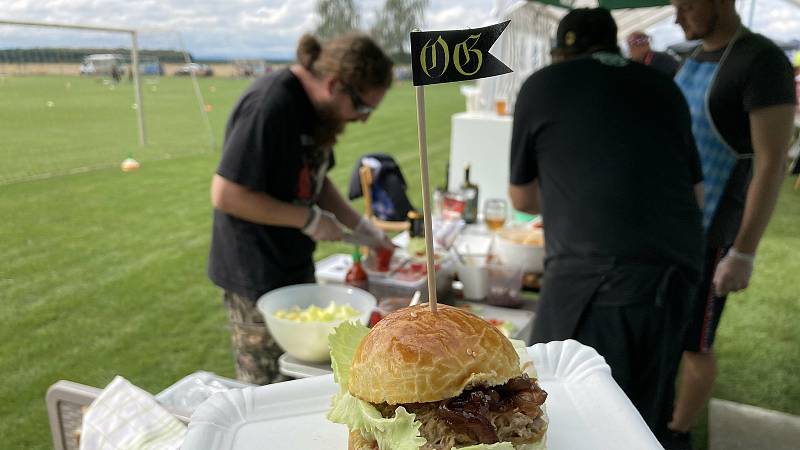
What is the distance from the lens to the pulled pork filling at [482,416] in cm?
110

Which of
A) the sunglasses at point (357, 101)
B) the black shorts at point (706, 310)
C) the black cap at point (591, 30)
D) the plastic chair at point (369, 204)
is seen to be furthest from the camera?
the plastic chair at point (369, 204)

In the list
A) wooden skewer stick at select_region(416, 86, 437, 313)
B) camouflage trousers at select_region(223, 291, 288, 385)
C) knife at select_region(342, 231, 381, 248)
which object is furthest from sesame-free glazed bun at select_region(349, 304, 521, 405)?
knife at select_region(342, 231, 381, 248)

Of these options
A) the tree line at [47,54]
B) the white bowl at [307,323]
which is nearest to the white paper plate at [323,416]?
the white bowl at [307,323]

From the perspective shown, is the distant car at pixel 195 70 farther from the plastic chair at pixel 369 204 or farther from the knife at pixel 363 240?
the knife at pixel 363 240

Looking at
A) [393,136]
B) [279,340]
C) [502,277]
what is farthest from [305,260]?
[393,136]

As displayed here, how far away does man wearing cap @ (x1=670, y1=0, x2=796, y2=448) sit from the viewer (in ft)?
8.35

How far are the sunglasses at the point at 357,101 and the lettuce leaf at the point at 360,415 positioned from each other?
5.13ft

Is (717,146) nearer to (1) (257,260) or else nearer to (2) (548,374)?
(2) (548,374)

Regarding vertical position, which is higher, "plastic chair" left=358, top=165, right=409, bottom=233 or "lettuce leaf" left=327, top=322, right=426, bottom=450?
"lettuce leaf" left=327, top=322, right=426, bottom=450

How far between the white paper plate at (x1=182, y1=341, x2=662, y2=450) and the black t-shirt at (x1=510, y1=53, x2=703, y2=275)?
83 cm

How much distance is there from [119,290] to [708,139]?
19.2ft

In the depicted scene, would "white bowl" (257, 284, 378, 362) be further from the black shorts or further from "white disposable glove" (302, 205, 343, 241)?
the black shorts

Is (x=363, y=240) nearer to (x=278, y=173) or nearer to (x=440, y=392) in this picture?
(x=278, y=173)

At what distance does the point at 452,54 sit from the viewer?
40.6 inches
